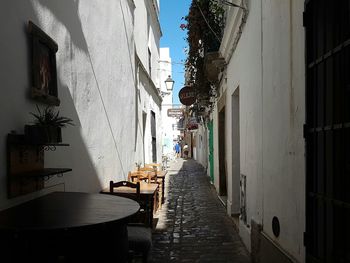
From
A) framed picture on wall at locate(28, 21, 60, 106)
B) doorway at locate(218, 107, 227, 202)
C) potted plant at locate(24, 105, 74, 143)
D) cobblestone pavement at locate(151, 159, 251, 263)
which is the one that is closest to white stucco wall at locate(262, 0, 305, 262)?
cobblestone pavement at locate(151, 159, 251, 263)

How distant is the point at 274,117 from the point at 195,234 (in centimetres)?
327

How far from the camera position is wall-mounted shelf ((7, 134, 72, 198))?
2939 mm

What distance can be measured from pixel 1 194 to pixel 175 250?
3488mm

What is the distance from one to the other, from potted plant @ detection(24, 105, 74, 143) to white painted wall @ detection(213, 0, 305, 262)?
2.10 m

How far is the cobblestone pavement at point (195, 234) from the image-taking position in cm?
554

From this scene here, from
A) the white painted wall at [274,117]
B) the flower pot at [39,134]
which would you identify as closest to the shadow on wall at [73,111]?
the flower pot at [39,134]

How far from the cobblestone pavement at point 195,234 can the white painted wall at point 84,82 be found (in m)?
1.32

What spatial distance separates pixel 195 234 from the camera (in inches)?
266
